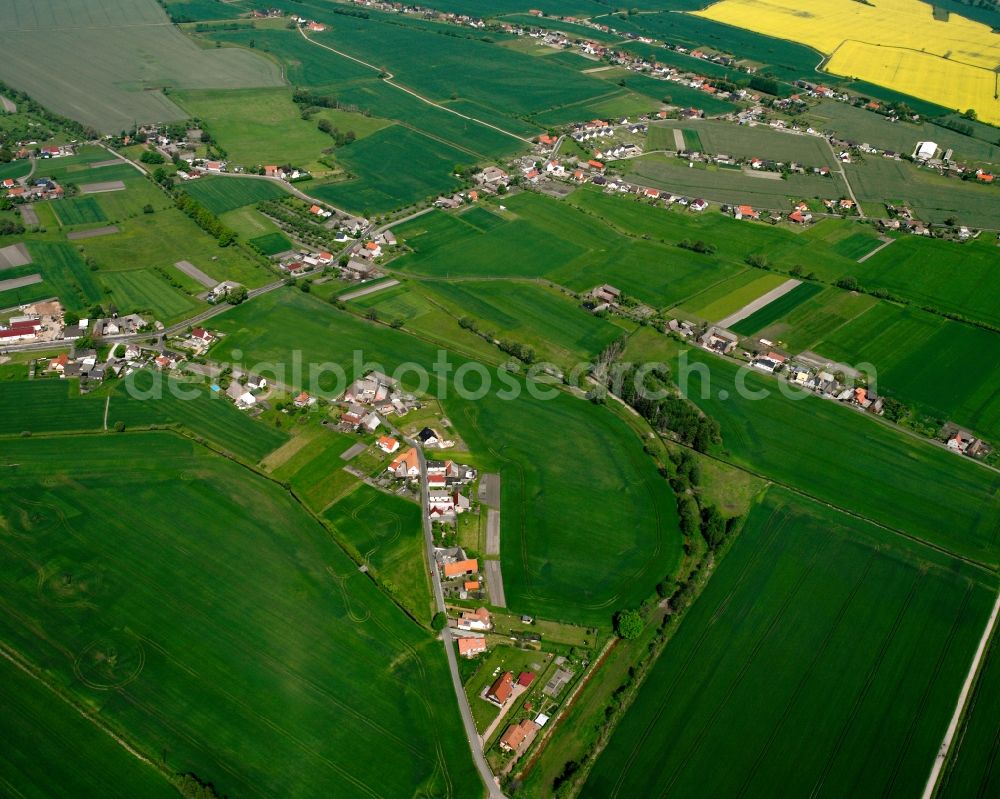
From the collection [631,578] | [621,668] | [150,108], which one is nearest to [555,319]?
[631,578]

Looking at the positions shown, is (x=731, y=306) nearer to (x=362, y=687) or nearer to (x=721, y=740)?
(x=721, y=740)

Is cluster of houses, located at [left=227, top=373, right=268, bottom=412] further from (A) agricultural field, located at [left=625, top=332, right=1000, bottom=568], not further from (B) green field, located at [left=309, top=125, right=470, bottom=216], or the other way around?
(A) agricultural field, located at [left=625, top=332, right=1000, bottom=568]

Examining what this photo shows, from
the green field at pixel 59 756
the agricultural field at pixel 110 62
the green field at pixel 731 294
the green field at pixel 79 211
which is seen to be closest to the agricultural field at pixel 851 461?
the green field at pixel 731 294

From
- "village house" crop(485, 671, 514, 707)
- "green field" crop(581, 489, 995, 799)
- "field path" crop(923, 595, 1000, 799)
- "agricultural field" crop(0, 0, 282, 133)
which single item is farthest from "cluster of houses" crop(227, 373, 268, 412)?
"agricultural field" crop(0, 0, 282, 133)

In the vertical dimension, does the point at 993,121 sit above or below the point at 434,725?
above

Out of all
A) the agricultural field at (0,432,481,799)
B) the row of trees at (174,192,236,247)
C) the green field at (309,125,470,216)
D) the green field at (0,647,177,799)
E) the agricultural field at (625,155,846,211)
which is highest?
the agricultural field at (625,155,846,211)

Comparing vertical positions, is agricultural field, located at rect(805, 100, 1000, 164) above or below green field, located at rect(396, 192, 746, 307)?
above

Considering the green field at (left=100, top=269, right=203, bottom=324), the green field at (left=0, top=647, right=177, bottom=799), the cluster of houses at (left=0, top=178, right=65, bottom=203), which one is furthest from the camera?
the cluster of houses at (left=0, top=178, right=65, bottom=203)
